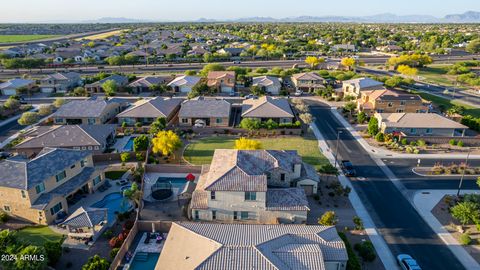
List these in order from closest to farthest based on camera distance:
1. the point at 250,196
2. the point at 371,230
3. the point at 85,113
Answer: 1. the point at 250,196
2. the point at 371,230
3. the point at 85,113

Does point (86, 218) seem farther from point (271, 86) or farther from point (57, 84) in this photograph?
point (57, 84)

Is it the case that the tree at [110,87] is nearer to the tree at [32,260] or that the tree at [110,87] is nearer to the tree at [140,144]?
the tree at [140,144]

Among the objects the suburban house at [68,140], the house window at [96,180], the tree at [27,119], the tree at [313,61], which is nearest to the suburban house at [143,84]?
the tree at [27,119]

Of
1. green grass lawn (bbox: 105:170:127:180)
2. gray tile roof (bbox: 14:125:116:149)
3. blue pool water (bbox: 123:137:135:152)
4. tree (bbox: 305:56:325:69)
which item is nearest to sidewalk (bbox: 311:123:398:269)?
green grass lawn (bbox: 105:170:127:180)

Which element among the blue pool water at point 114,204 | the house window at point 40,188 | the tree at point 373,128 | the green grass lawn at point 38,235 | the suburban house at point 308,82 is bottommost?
the green grass lawn at point 38,235

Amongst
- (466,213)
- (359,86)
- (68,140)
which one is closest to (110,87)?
(68,140)

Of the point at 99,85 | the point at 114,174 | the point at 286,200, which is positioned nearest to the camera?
the point at 286,200
